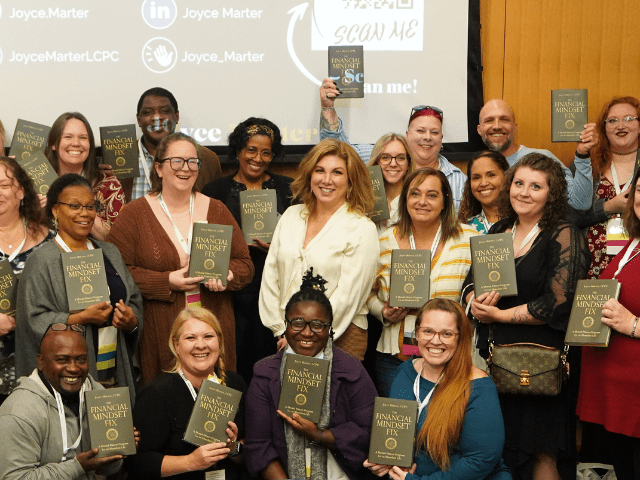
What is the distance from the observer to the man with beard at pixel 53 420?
290cm

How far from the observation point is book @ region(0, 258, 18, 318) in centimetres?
353

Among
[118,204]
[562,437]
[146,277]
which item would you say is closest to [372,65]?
[118,204]

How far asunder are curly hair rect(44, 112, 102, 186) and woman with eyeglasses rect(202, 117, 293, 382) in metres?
0.65

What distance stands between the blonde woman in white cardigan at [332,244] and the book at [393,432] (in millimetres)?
695

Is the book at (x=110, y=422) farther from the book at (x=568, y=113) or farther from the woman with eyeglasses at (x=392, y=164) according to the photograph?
the book at (x=568, y=113)

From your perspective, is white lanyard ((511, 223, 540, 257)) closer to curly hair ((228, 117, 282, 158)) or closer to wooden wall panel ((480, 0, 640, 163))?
curly hair ((228, 117, 282, 158))

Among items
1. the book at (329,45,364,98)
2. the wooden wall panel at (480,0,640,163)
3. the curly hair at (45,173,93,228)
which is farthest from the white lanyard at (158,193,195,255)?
the wooden wall panel at (480,0,640,163)

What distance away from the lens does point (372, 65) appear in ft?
17.9

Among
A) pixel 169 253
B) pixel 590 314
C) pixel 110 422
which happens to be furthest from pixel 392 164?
pixel 110 422

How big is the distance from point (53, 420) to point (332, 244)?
4.96ft

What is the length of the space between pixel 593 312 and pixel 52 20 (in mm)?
4095

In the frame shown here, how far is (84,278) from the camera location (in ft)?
11.3

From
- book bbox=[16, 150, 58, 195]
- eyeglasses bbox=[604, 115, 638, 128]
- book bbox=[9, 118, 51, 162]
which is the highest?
eyeglasses bbox=[604, 115, 638, 128]

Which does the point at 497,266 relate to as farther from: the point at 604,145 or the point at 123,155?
the point at 123,155
